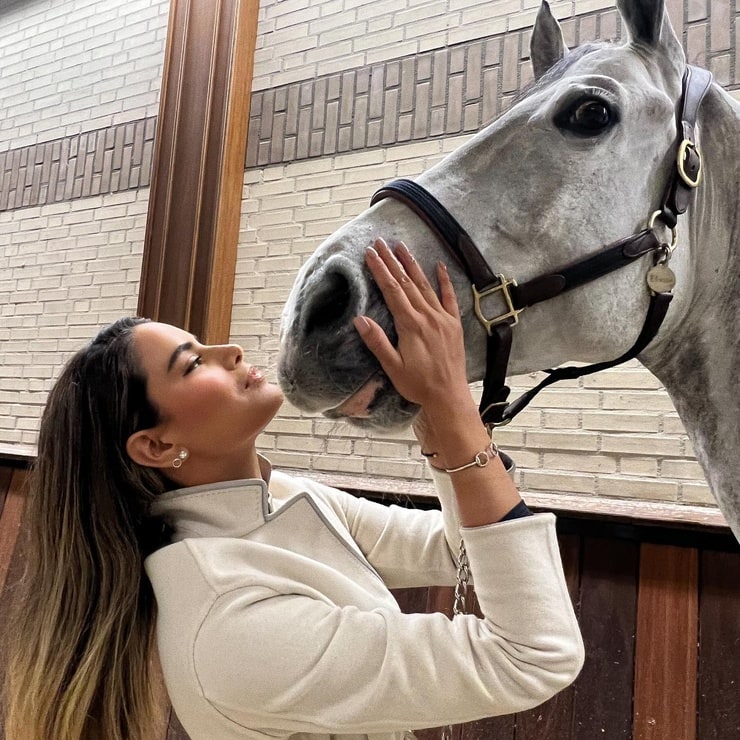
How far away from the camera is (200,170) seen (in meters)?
2.28

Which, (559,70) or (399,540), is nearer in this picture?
(559,70)

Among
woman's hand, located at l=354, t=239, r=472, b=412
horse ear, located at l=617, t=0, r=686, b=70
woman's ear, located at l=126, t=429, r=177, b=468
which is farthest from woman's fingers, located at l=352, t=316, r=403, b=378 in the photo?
horse ear, located at l=617, t=0, r=686, b=70

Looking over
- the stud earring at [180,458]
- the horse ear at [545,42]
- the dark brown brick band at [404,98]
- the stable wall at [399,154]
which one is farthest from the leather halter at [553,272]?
the dark brown brick band at [404,98]

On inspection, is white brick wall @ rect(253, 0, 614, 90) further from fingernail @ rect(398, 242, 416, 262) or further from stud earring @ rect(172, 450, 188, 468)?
stud earring @ rect(172, 450, 188, 468)

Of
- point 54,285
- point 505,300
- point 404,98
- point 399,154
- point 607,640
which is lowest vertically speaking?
point 607,640

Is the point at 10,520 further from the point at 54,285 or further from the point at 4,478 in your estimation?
the point at 54,285

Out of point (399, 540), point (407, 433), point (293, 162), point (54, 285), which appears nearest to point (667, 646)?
point (399, 540)

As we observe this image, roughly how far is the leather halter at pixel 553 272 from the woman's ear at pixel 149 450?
42cm

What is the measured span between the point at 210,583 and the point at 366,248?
0.41 meters

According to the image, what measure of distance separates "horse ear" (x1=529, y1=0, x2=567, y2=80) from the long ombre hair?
724mm

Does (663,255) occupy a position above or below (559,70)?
below

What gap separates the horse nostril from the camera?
65 cm

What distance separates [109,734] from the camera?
803 mm

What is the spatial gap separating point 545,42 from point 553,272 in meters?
0.45
